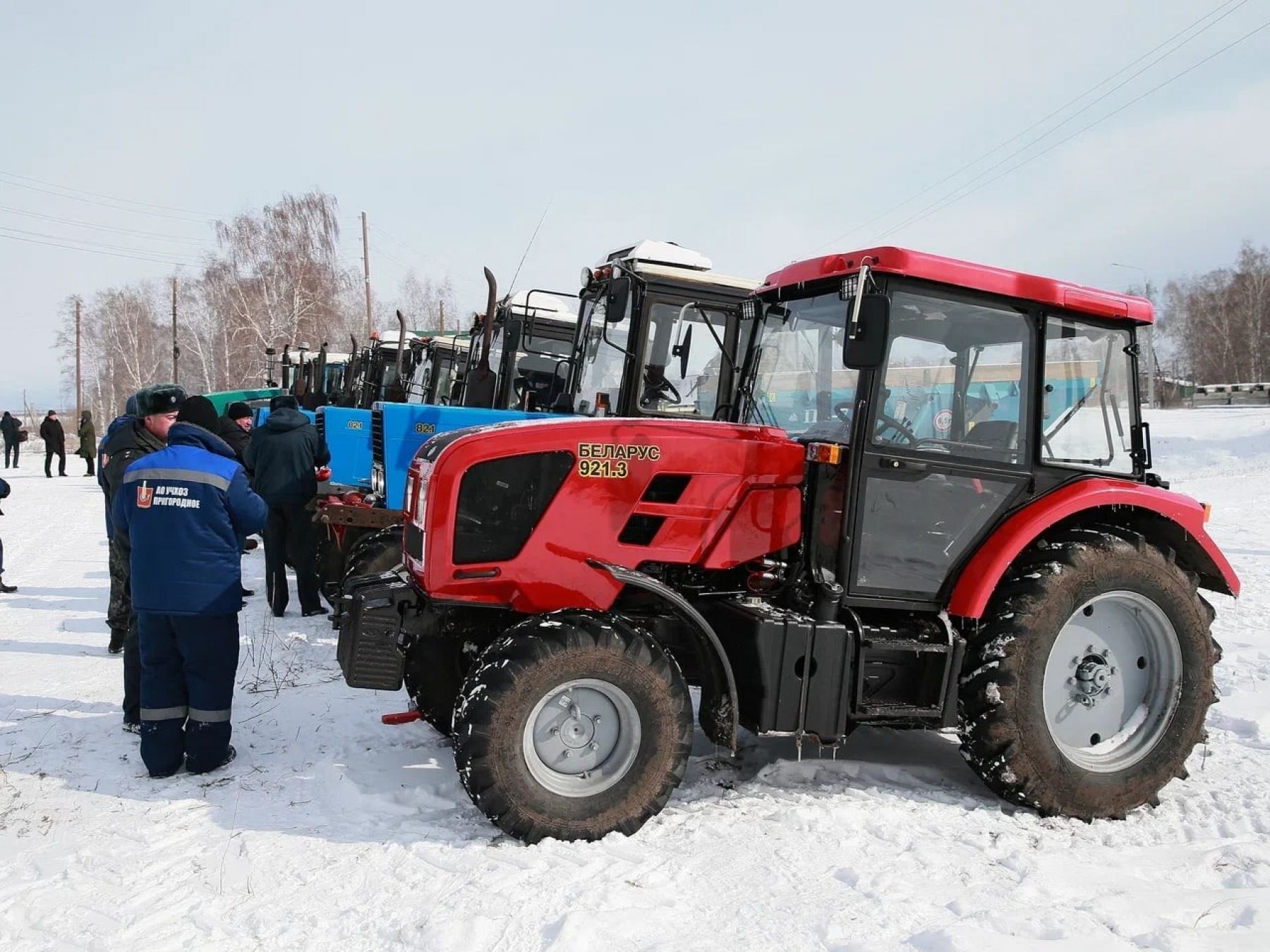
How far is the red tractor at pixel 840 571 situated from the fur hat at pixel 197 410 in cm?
172

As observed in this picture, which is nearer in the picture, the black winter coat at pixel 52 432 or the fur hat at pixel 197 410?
the fur hat at pixel 197 410

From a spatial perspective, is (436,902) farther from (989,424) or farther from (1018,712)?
(989,424)

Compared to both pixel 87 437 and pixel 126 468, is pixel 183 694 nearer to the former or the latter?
pixel 126 468

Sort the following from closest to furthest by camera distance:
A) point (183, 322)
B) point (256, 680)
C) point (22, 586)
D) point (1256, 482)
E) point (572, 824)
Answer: point (572, 824) → point (256, 680) → point (22, 586) → point (1256, 482) → point (183, 322)

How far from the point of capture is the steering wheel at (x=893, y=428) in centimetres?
403

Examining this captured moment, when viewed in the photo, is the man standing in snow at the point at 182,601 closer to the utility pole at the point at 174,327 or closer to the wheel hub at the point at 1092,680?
the wheel hub at the point at 1092,680

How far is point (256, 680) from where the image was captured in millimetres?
5855

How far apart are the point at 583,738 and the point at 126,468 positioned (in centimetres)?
318

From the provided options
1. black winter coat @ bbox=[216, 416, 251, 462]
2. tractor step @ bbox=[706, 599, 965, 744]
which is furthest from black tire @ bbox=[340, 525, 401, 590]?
black winter coat @ bbox=[216, 416, 251, 462]

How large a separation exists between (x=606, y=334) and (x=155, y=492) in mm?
3260

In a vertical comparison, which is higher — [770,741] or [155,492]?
[155,492]

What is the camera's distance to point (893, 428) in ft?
13.3

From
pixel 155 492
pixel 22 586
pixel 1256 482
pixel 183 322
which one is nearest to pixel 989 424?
pixel 155 492

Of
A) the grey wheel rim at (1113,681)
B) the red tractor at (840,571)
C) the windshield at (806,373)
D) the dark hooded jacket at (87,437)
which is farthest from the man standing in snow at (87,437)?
the grey wheel rim at (1113,681)
